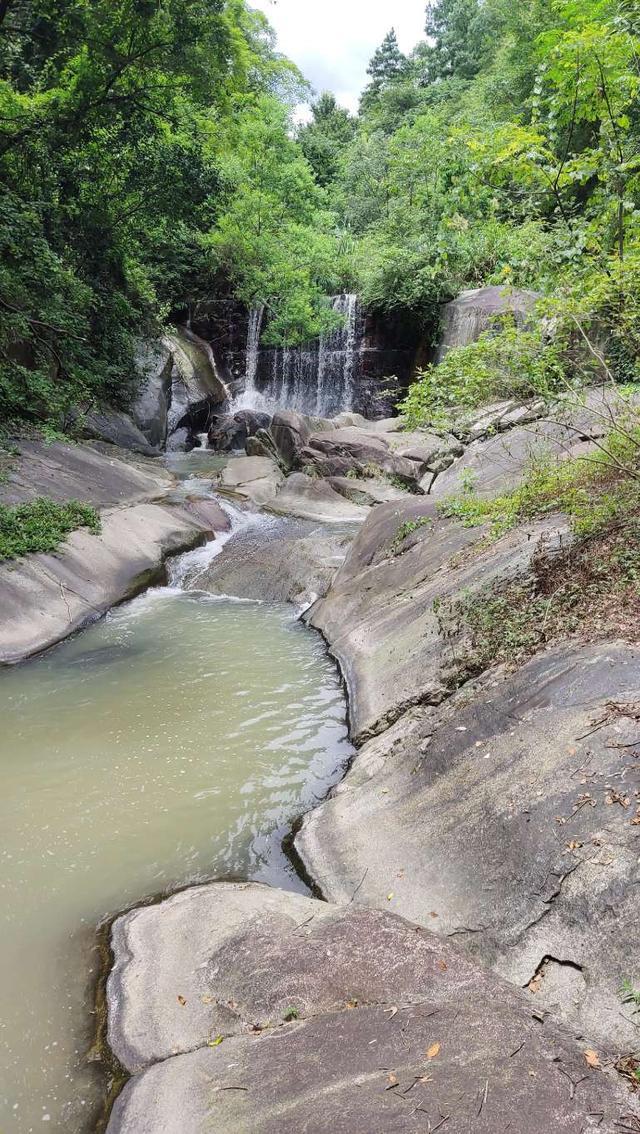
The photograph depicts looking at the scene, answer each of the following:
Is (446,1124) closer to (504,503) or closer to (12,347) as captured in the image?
(504,503)

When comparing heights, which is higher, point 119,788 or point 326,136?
point 326,136

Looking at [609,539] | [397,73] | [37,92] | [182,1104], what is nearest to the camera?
[182,1104]

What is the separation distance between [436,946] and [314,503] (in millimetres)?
11492

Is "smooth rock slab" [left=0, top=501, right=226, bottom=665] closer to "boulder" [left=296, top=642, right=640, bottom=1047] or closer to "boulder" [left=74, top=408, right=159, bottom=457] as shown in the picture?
"boulder" [left=74, top=408, right=159, bottom=457]

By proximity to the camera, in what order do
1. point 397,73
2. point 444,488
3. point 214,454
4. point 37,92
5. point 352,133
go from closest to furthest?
point 444,488 < point 37,92 < point 214,454 < point 352,133 < point 397,73

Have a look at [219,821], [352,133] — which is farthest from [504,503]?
[352,133]

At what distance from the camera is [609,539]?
5.35 meters

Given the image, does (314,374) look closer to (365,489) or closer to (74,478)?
(365,489)

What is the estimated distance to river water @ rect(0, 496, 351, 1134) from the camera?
132 inches

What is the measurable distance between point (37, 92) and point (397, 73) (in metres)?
52.1

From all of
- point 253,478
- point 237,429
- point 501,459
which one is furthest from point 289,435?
point 501,459

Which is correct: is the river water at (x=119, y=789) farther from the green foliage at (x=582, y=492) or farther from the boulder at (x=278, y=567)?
the green foliage at (x=582, y=492)

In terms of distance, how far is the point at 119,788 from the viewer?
541cm

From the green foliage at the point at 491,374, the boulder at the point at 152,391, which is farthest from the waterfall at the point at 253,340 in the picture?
the green foliage at the point at 491,374
